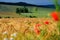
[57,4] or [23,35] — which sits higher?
[57,4]

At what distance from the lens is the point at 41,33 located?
2186 mm

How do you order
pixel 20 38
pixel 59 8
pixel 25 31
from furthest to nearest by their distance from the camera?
pixel 25 31, pixel 20 38, pixel 59 8

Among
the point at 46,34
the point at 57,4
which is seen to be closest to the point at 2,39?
the point at 46,34

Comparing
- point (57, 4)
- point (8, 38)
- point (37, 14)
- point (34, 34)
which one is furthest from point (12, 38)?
point (57, 4)

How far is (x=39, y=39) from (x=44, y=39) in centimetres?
8

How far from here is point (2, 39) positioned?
232cm

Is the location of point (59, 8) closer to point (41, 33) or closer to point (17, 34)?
point (41, 33)

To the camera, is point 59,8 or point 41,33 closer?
point 59,8

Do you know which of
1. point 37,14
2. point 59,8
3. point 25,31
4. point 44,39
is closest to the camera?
point 59,8

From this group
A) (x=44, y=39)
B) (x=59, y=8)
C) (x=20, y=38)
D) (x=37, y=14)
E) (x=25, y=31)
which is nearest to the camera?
(x=59, y=8)

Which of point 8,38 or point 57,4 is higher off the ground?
point 57,4

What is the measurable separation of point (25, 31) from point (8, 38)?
20 centimetres

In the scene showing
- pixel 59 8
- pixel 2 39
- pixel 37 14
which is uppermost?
pixel 59 8

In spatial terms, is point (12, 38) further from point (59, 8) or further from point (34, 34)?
point (59, 8)
